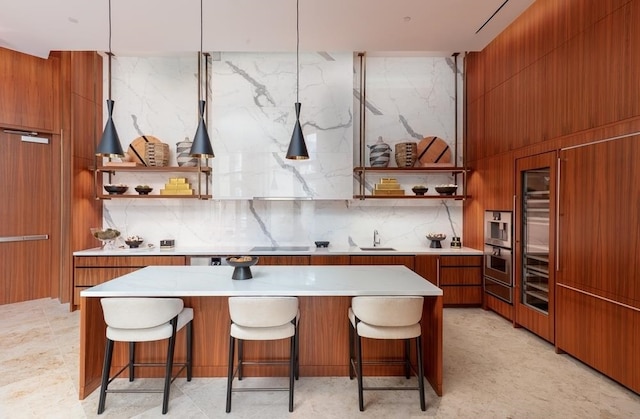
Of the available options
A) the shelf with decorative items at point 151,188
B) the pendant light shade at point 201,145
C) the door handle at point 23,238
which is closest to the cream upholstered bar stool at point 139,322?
the pendant light shade at point 201,145

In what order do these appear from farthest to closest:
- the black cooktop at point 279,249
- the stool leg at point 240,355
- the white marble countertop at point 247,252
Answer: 1. the black cooktop at point 279,249
2. the white marble countertop at point 247,252
3. the stool leg at point 240,355

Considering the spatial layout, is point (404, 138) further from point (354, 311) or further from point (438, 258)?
point (354, 311)

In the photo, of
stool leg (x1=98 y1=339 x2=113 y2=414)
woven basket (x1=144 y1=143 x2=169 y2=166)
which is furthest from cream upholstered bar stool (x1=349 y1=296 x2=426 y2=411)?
woven basket (x1=144 y1=143 x2=169 y2=166)

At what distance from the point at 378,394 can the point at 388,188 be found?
2804mm

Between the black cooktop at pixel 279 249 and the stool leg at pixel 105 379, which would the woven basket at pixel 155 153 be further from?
the stool leg at pixel 105 379

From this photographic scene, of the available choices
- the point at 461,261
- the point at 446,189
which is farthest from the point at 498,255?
the point at 446,189

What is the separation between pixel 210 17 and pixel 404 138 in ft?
9.83

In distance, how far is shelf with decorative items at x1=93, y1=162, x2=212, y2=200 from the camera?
14.4ft

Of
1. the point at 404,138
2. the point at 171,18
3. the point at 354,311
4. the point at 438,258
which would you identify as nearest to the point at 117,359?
the point at 354,311

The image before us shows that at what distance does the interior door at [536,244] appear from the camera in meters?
3.07

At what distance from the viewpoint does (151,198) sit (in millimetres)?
4645

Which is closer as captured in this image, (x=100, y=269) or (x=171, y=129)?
(x=100, y=269)

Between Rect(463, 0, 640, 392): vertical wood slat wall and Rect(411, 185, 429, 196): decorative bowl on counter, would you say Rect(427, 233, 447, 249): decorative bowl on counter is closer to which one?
Rect(411, 185, 429, 196): decorative bowl on counter

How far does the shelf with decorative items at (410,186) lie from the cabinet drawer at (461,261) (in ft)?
2.79
